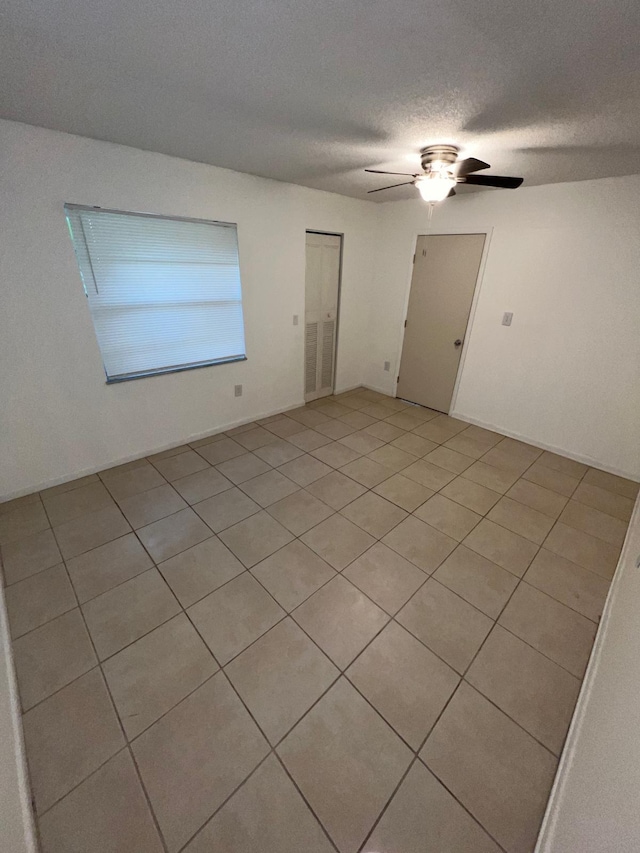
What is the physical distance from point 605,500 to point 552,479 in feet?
1.23

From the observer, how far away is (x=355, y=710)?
136 centimetres

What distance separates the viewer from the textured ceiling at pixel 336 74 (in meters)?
1.00

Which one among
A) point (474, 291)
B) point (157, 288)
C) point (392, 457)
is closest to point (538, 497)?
point (392, 457)

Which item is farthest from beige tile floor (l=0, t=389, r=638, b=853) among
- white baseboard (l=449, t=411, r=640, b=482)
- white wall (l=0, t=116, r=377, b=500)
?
white wall (l=0, t=116, r=377, b=500)

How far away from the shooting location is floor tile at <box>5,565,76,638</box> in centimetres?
165

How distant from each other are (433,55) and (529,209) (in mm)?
2403

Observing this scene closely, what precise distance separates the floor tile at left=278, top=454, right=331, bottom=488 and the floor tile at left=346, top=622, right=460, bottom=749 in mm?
1333

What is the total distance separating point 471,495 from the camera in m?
2.66

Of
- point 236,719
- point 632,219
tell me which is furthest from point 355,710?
point 632,219

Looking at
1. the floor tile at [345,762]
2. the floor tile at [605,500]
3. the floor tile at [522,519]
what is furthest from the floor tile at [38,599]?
the floor tile at [605,500]

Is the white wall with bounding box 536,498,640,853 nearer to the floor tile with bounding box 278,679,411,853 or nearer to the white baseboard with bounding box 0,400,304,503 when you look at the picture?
the floor tile with bounding box 278,679,411,853

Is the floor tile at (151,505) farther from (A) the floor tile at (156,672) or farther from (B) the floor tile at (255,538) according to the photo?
(A) the floor tile at (156,672)

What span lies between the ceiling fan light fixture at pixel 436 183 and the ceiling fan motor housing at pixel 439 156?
0.04 meters

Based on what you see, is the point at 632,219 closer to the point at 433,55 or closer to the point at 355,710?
the point at 433,55
